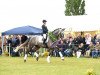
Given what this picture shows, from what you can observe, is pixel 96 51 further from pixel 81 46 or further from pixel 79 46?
pixel 79 46

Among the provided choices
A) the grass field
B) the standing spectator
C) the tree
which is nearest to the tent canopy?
the standing spectator

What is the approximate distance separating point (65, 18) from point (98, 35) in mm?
5339

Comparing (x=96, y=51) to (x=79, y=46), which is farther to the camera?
(x=79, y=46)

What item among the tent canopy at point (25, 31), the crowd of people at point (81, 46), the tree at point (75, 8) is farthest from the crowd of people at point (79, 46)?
the tree at point (75, 8)

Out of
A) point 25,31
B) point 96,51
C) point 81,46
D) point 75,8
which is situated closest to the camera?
point 96,51

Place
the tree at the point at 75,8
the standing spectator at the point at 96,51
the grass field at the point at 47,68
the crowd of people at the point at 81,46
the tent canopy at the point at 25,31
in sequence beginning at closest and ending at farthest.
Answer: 1. the grass field at the point at 47,68
2. the standing spectator at the point at 96,51
3. the crowd of people at the point at 81,46
4. the tent canopy at the point at 25,31
5. the tree at the point at 75,8

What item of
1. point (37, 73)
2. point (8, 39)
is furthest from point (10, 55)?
point (37, 73)

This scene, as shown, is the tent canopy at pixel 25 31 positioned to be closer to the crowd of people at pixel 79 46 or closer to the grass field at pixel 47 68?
the crowd of people at pixel 79 46

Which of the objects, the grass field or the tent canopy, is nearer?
the grass field

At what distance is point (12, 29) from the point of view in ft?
111

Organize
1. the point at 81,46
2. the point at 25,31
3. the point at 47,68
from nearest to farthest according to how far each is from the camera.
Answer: the point at 47,68, the point at 81,46, the point at 25,31

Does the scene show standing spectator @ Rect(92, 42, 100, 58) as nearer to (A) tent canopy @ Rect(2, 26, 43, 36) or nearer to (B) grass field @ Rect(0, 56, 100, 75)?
(A) tent canopy @ Rect(2, 26, 43, 36)

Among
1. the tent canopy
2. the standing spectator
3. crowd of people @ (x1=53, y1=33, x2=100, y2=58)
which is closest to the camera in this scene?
the standing spectator

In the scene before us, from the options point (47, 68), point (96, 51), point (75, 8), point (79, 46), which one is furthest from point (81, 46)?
point (75, 8)
